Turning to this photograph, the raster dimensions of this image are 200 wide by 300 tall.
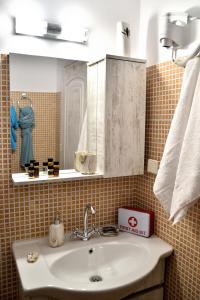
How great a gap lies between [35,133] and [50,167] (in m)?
0.20

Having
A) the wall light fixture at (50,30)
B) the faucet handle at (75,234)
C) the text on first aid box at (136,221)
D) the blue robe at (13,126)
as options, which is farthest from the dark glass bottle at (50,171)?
the wall light fixture at (50,30)

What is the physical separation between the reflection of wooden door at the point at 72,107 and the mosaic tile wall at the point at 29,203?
0.18 meters

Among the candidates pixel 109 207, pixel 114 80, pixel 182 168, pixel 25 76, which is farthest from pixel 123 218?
pixel 25 76

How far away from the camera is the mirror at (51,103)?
1410mm

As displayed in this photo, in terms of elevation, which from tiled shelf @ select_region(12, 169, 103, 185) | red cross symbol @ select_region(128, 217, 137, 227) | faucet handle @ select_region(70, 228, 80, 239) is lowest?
faucet handle @ select_region(70, 228, 80, 239)

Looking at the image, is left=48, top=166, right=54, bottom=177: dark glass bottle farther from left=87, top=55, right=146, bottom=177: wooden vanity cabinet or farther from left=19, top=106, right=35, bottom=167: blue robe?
left=87, top=55, right=146, bottom=177: wooden vanity cabinet

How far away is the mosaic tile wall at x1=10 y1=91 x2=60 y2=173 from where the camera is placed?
1432 mm

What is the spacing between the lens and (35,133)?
1.46 m

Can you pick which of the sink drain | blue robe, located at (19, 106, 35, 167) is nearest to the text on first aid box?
the sink drain

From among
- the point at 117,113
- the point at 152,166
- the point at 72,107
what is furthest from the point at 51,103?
the point at 152,166

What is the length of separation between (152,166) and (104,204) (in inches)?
14.9

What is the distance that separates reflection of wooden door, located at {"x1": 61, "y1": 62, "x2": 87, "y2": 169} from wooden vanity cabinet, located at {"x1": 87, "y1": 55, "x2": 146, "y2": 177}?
0.04m

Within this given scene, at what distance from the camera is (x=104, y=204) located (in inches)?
66.5

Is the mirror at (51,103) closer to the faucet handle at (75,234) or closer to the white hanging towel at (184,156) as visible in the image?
the faucet handle at (75,234)
